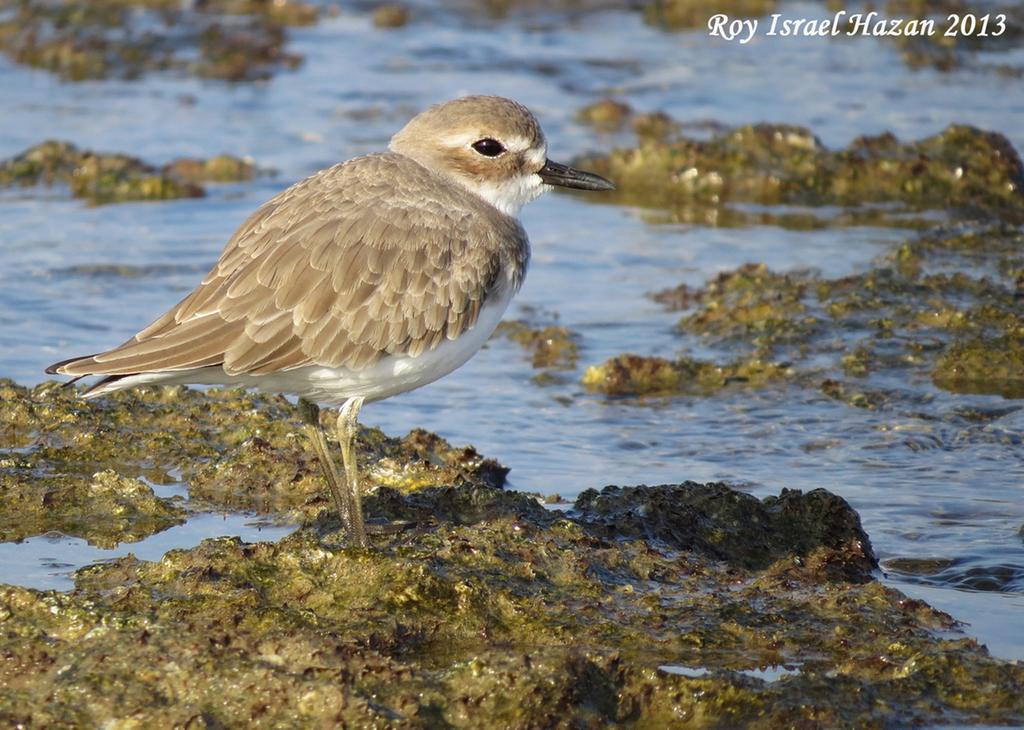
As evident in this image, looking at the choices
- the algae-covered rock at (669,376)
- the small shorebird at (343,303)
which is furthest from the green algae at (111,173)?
the small shorebird at (343,303)

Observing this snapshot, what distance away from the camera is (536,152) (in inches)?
299

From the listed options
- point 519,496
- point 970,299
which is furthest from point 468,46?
point 519,496

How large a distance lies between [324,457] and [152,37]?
13.9m

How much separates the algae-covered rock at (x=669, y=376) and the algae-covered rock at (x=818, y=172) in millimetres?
4033

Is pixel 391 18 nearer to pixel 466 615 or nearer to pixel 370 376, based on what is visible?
pixel 370 376

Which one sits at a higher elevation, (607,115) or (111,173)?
(607,115)

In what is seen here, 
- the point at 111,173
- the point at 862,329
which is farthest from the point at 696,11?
the point at 862,329

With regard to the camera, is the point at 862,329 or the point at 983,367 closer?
the point at 983,367

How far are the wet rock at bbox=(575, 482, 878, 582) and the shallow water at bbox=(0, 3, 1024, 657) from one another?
1.19 feet

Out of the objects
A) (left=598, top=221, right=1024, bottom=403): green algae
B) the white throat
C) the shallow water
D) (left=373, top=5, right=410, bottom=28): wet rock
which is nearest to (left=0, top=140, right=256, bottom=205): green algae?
the shallow water

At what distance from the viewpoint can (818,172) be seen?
13914 millimetres

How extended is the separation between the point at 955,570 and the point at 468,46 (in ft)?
46.3

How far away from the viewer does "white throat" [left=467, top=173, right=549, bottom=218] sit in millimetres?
7449

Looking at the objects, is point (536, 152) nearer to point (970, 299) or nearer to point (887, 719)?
point (887, 719)
